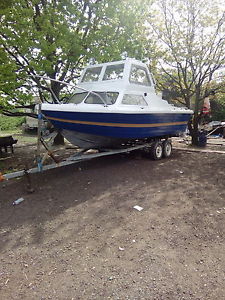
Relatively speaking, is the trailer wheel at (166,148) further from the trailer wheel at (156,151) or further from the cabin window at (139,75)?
the cabin window at (139,75)

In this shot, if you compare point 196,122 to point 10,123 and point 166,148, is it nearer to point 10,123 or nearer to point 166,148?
point 166,148

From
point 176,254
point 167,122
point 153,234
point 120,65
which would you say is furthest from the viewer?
point 167,122

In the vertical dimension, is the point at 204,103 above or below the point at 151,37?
below

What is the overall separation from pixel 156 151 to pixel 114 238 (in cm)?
517

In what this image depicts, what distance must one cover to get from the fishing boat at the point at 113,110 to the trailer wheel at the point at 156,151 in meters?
0.37

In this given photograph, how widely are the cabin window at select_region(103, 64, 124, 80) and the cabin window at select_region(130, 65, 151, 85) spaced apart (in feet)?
1.15

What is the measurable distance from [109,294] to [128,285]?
9.2 inches

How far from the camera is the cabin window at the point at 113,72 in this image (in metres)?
Result: 7.34

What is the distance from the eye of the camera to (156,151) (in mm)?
8172

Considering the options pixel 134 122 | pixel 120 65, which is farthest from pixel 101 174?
pixel 120 65

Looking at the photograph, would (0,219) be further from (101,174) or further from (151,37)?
(151,37)

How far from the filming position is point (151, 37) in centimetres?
1138

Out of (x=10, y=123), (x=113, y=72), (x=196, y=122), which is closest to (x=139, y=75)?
(x=113, y=72)

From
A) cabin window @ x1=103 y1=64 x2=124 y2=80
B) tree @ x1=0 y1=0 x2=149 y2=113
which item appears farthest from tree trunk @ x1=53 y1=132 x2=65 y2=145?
cabin window @ x1=103 y1=64 x2=124 y2=80
